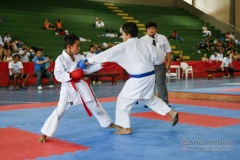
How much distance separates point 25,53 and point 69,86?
10.5 meters

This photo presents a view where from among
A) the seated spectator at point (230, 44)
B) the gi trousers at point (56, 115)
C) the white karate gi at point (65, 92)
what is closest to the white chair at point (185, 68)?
the seated spectator at point (230, 44)

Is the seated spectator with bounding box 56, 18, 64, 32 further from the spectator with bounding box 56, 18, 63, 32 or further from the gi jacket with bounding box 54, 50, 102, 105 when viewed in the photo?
the gi jacket with bounding box 54, 50, 102, 105

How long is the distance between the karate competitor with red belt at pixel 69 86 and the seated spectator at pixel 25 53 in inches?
403

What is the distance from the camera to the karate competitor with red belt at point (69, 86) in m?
4.09

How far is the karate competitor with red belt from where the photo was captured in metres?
4.09

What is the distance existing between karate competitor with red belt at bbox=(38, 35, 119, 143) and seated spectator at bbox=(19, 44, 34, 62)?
10.2 metres

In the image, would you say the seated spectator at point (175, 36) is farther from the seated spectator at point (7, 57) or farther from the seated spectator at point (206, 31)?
the seated spectator at point (7, 57)

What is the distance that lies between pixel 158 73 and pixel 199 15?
889 inches

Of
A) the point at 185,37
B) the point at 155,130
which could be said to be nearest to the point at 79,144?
the point at 155,130

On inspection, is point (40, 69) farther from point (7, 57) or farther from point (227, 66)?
point (227, 66)

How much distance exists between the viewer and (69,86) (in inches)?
166

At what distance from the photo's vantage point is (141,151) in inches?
141

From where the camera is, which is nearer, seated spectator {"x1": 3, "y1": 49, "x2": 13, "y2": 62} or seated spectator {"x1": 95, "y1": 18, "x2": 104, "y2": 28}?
seated spectator {"x1": 3, "y1": 49, "x2": 13, "y2": 62}

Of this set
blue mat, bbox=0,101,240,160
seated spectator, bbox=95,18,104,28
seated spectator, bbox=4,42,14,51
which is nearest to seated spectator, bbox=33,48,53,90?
seated spectator, bbox=4,42,14,51
